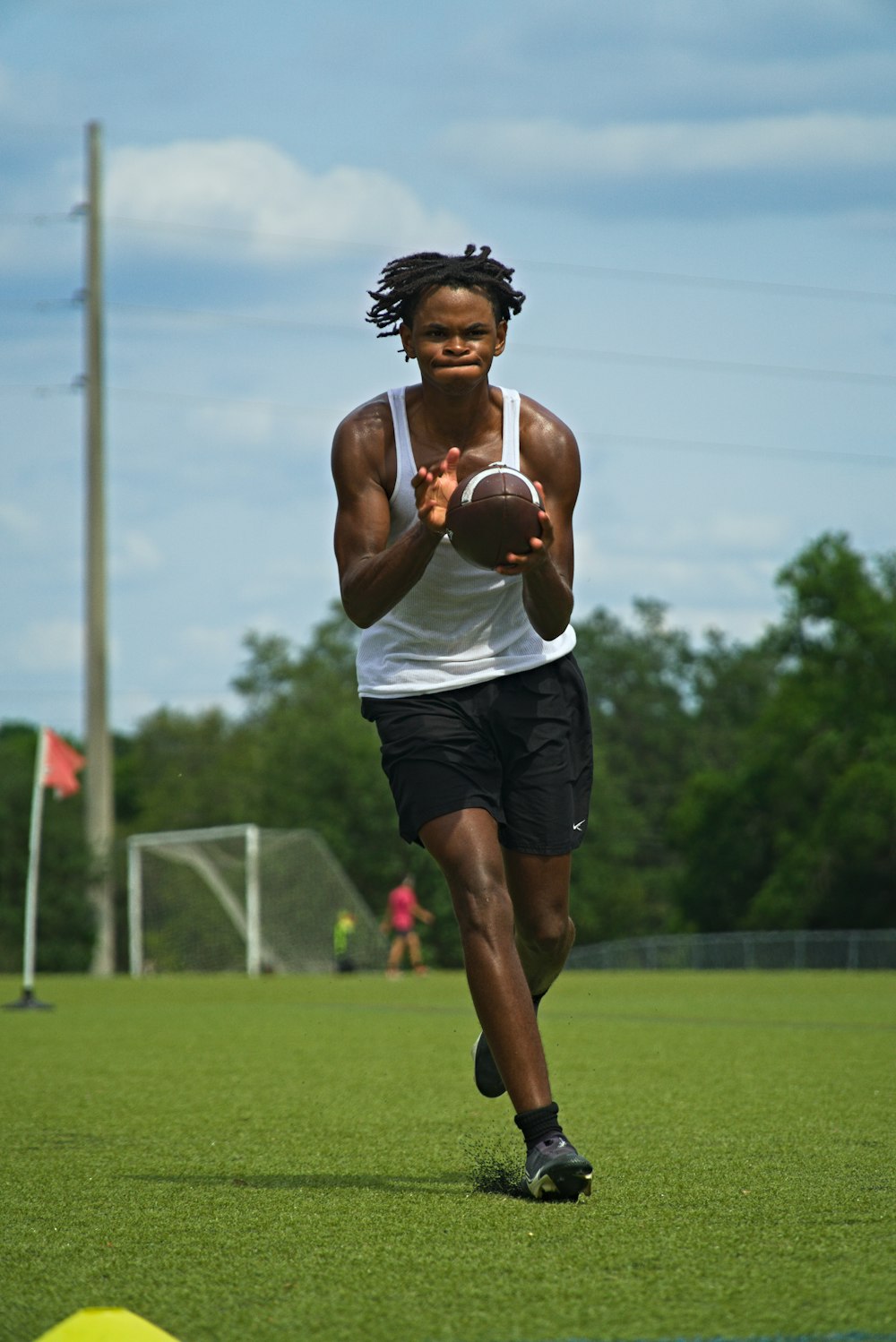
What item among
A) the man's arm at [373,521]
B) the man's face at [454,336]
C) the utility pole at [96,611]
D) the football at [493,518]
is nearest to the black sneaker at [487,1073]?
the man's arm at [373,521]

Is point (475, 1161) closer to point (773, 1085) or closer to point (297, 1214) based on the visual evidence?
point (297, 1214)

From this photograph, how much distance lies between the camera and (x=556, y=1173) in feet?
13.2

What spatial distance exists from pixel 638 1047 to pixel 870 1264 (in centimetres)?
659

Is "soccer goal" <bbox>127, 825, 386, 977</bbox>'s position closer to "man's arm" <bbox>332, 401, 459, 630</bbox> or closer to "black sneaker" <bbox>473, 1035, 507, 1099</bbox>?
"black sneaker" <bbox>473, 1035, 507, 1099</bbox>

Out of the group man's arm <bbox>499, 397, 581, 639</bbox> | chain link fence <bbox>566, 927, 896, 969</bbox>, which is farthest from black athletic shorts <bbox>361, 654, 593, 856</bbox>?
chain link fence <bbox>566, 927, 896, 969</bbox>

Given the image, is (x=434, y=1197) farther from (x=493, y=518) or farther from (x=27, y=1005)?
(x=27, y=1005)

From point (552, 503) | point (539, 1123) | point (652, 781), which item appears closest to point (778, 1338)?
point (539, 1123)

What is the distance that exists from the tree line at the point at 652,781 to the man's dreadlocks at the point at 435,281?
29173mm

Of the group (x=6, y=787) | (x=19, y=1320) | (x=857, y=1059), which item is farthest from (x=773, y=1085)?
(x=6, y=787)

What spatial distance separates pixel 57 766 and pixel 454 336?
584 inches

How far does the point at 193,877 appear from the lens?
3259 centimetres

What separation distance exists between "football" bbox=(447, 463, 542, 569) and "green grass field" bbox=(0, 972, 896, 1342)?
154cm

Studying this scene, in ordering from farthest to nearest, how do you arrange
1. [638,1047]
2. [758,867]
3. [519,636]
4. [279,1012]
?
1. [758,867]
2. [279,1012]
3. [638,1047]
4. [519,636]

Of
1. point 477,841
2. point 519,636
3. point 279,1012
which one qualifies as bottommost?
point 279,1012
